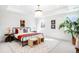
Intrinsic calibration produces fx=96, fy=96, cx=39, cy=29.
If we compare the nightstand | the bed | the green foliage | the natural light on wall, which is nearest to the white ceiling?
the natural light on wall

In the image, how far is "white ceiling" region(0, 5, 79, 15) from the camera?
5.75 feet

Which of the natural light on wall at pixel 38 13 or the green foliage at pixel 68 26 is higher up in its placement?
the natural light on wall at pixel 38 13

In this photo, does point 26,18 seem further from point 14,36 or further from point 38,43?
point 38,43

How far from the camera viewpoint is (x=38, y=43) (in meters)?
1.80

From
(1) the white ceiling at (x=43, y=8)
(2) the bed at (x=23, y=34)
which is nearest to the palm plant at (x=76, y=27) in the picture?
(1) the white ceiling at (x=43, y=8)

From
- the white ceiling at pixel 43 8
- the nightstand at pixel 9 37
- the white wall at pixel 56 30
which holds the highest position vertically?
the white ceiling at pixel 43 8

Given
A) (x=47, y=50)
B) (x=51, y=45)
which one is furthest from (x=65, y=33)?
(x=47, y=50)

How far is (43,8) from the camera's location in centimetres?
180

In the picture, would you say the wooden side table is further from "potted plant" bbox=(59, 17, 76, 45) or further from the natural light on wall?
"potted plant" bbox=(59, 17, 76, 45)

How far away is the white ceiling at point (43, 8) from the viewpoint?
1752mm

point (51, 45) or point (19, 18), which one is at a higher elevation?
point (19, 18)

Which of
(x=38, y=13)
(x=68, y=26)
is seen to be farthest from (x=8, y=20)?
(x=68, y=26)

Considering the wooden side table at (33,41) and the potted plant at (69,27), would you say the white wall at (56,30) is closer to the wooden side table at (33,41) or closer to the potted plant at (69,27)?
the potted plant at (69,27)
